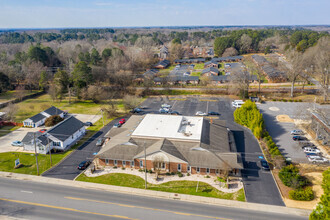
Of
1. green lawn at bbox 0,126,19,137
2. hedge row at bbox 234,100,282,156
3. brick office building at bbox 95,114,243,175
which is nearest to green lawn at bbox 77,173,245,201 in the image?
brick office building at bbox 95,114,243,175

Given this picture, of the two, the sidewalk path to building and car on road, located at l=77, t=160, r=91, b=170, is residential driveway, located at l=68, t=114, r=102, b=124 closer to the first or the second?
car on road, located at l=77, t=160, r=91, b=170

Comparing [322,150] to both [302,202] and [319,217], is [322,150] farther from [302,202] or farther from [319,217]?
[319,217]

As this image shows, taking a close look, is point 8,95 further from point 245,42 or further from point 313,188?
point 245,42

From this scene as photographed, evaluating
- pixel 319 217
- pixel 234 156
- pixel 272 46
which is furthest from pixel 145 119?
pixel 272 46

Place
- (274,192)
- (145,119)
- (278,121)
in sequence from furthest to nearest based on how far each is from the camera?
1. (278,121)
2. (145,119)
3. (274,192)

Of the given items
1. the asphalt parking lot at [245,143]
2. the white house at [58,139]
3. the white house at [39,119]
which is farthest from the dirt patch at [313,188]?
the white house at [39,119]

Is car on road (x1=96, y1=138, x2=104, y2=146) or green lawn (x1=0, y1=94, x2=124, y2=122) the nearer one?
car on road (x1=96, y1=138, x2=104, y2=146)

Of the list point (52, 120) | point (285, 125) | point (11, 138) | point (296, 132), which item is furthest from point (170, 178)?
point (11, 138)
